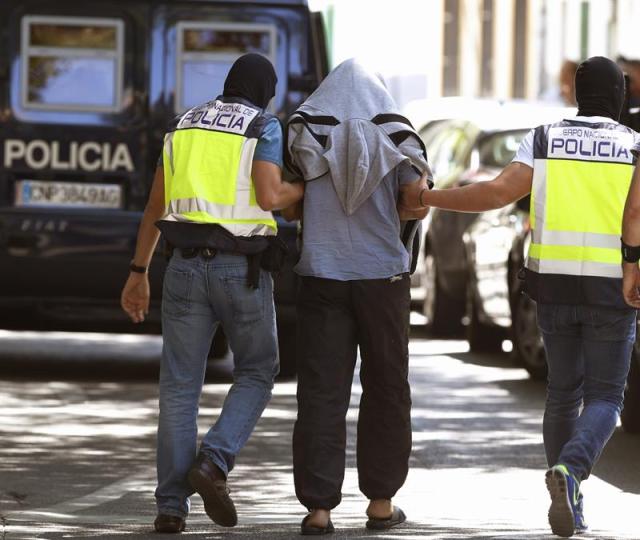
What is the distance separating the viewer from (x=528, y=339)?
Result: 1363cm

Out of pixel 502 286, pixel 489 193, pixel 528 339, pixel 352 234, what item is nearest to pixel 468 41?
pixel 502 286

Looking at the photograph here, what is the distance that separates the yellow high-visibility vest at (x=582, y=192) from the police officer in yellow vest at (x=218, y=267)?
875 millimetres

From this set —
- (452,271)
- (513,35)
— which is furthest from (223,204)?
(513,35)

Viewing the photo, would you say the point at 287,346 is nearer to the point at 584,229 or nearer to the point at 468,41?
the point at 584,229

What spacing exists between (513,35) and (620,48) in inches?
791

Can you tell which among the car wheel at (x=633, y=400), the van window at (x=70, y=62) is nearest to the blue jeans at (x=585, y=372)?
the car wheel at (x=633, y=400)

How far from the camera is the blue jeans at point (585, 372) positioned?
7.59 meters

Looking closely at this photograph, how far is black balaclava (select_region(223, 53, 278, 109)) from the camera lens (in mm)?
7727

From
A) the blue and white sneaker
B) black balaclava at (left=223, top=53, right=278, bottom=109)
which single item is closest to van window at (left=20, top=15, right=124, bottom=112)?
black balaclava at (left=223, top=53, right=278, bottom=109)

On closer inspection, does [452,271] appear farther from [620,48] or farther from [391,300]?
[620,48]

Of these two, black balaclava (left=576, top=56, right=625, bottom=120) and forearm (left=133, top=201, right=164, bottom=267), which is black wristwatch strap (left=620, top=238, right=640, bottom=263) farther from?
forearm (left=133, top=201, right=164, bottom=267)

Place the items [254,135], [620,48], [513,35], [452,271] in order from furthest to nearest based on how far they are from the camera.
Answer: [513,35]
[620,48]
[452,271]
[254,135]

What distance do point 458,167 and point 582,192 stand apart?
8.50 meters

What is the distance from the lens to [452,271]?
53.9ft
